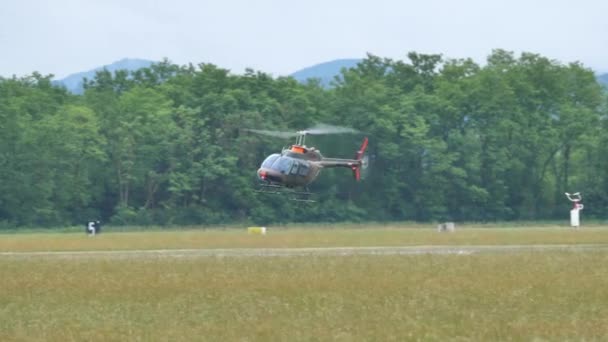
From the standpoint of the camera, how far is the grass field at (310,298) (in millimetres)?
20156

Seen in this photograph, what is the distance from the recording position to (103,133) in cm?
9469

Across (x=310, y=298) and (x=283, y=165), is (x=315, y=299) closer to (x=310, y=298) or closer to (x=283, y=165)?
(x=310, y=298)

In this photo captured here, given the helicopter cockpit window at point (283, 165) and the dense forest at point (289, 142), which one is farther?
the dense forest at point (289, 142)

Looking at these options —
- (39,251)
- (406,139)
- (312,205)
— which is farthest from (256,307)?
(406,139)

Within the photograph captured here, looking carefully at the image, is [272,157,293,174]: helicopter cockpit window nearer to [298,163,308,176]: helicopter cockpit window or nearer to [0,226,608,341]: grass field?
→ [298,163,308,176]: helicopter cockpit window

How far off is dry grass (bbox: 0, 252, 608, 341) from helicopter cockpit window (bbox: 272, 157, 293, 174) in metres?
18.1

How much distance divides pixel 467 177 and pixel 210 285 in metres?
66.3

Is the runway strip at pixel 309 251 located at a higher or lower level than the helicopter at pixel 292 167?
lower

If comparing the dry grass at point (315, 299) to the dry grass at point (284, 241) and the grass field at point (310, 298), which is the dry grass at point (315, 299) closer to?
the grass field at point (310, 298)

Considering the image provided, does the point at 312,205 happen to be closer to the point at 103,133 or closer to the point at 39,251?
the point at 103,133

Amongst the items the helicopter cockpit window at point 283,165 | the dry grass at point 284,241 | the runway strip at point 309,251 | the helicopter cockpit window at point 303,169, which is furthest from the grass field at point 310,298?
the helicopter cockpit window at point 303,169

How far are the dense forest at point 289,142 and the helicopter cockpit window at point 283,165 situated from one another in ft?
97.5

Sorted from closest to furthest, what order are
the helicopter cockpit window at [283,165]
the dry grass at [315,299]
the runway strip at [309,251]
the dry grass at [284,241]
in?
the dry grass at [315,299] < the runway strip at [309,251] < the dry grass at [284,241] < the helicopter cockpit window at [283,165]

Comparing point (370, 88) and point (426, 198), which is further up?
point (370, 88)
